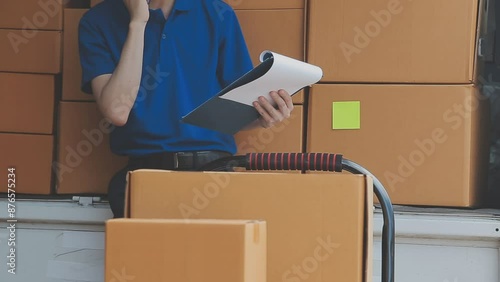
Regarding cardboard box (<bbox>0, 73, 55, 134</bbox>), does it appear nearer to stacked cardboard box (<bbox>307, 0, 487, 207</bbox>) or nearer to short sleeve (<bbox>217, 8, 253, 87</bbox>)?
short sleeve (<bbox>217, 8, 253, 87</bbox>)

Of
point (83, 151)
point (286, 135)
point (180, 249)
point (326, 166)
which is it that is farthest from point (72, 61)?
point (180, 249)

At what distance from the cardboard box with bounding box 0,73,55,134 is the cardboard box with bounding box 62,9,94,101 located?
0.12 feet

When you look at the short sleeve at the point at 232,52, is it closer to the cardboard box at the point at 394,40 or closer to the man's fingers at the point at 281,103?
the cardboard box at the point at 394,40

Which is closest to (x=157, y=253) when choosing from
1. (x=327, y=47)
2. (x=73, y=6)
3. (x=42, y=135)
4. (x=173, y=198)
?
(x=173, y=198)

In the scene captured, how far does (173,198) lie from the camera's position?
79cm

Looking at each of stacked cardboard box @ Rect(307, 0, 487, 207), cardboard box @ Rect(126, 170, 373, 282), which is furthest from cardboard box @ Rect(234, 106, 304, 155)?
cardboard box @ Rect(126, 170, 373, 282)

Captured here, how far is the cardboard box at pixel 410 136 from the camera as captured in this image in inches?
58.9

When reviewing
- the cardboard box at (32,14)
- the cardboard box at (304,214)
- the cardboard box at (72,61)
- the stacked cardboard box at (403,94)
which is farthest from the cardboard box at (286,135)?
the cardboard box at (304,214)

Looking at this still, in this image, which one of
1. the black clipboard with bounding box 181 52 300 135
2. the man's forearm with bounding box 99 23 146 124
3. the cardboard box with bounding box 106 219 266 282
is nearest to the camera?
Answer: the cardboard box with bounding box 106 219 266 282

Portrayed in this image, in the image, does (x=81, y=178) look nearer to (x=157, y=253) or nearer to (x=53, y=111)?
(x=53, y=111)

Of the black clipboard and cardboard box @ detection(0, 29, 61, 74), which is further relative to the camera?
cardboard box @ detection(0, 29, 61, 74)

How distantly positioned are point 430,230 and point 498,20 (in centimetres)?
60

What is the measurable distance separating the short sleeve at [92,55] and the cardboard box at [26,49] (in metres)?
0.15

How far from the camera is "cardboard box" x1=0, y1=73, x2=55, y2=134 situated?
66.2 inches
